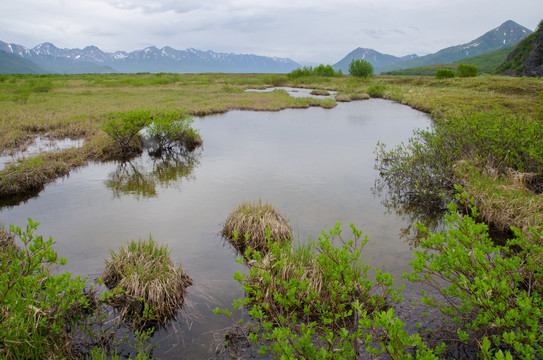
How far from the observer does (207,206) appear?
12422 millimetres

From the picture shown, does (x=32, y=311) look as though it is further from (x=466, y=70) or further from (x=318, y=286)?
(x=466, y=70)

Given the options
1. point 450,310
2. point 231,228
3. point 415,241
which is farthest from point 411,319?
point 231,228

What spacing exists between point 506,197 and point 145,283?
36.9 feet

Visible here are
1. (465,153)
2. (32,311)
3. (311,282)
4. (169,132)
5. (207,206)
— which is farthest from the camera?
(169,132)

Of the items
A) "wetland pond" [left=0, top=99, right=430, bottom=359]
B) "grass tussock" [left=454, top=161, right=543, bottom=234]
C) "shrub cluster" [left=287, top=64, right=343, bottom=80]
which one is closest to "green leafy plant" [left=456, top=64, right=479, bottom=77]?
"shrub cluster" [left=287, top=64, right=343, bottom=80]

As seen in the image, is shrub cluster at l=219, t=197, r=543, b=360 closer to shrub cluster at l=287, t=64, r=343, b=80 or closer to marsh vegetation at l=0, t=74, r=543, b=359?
marsh vegetation at l=0, t=74, r=543, b=359

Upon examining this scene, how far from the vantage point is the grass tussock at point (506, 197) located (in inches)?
363

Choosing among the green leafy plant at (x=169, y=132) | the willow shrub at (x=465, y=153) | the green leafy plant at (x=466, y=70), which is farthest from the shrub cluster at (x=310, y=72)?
the willow shrub at (x=465, y=153)

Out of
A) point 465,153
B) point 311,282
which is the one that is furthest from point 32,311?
point 465,153

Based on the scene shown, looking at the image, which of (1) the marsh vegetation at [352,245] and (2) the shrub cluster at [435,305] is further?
(1) the marsh vegetation at [352,245]

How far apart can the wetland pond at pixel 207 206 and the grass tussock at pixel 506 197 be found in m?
2.51

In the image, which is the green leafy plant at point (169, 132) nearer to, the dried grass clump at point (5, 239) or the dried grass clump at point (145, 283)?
the dried grass clump at point (5, 239)

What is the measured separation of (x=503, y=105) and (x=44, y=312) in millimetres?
42021

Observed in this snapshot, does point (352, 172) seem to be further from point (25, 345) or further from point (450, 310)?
point (25, 345)
